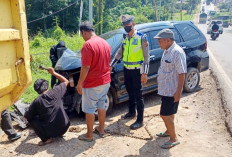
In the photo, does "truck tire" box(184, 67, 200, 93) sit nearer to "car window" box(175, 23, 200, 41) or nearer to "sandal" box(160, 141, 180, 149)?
"car window" box(175, 23, 200, 41)

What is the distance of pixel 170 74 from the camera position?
3529 mm

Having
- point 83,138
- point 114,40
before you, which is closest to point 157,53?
point 114,40

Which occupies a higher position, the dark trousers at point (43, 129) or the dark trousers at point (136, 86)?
the dark trousers at point (136, 86)

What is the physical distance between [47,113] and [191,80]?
390cm

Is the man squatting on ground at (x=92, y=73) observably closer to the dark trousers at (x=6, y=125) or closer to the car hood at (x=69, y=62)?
the car hood at (x=69, y=62)

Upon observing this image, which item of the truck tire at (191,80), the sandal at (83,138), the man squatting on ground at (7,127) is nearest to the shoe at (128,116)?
the sandal at (83,138)

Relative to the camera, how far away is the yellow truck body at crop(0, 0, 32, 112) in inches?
68.7

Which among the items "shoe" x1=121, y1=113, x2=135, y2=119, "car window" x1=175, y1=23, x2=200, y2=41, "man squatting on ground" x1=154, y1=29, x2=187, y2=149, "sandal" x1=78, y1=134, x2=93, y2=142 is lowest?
"sandal" x1=78, y1=134, x2=93, y2=142

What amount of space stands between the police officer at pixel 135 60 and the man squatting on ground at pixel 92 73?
576mm

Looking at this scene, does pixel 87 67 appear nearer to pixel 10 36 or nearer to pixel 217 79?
pixel 10 36

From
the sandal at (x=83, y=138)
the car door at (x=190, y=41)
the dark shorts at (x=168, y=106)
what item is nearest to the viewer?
the dark shorts at (x=168, y=106)

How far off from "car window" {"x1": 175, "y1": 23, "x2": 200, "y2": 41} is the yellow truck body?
16.1ft

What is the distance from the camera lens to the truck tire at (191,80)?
610 cm

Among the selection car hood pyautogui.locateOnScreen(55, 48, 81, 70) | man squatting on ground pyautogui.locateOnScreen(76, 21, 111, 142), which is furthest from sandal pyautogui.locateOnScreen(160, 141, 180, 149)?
car hood pyautogui.locateOnScreen(55, 48, 81, 70)
